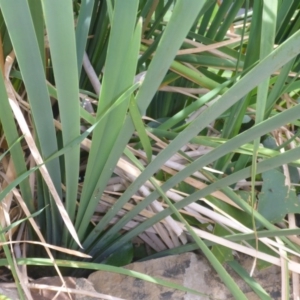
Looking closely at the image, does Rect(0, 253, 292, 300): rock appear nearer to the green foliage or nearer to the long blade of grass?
the green foliage

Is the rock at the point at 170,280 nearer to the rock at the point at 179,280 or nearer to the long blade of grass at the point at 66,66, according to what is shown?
the rock at the point at 179,280

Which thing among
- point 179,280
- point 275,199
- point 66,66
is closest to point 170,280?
point 179,280

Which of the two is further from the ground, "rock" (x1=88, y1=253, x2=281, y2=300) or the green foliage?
the green foliage

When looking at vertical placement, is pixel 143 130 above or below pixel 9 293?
above

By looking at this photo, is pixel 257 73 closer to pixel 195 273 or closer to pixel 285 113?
pixel 285 113

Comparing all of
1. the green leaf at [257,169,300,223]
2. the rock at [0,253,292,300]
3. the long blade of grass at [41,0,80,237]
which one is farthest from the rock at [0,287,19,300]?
the green leaf at [257,169,300,223]

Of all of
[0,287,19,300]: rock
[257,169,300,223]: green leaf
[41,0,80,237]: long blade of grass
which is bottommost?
[0,287,19,300]: rock

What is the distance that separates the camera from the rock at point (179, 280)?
435mm

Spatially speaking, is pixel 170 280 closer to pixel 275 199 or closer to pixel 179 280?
pixel 179 280

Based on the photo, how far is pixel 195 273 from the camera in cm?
45

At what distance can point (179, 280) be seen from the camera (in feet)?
1.47

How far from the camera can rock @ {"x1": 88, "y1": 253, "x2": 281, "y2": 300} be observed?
1.43 ft

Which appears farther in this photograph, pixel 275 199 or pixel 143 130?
pixel 275 199

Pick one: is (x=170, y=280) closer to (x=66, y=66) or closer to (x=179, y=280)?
(x=179, y=280)
